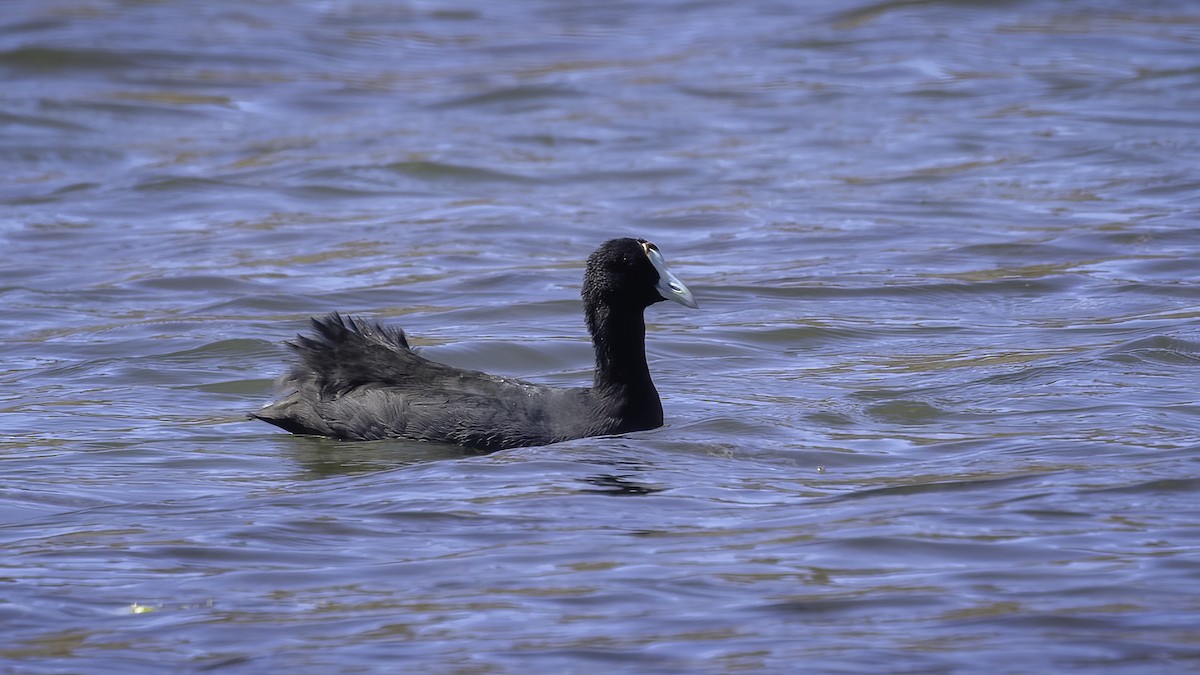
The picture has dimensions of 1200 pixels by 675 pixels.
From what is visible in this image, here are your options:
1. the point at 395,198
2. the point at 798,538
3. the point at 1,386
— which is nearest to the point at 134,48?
the point at 395,198

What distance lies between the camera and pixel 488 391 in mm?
8570

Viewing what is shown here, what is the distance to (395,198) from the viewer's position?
16.5 m

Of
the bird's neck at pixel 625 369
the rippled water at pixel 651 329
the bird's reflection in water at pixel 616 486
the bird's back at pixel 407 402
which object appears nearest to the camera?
the rippled water at pixel 651 329

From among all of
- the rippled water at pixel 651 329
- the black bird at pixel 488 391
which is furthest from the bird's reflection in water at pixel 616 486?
the black bird at pixel 488 391

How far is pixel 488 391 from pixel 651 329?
3383 millimetres

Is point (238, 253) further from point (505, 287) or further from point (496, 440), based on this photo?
point (496, 440)

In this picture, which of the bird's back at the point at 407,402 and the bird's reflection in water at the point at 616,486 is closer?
the bird's reflection in water at the point at 616,486

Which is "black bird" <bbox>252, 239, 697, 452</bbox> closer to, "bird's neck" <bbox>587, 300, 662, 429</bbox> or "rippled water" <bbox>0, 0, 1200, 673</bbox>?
"bird's neck" <bbox>587, 300, 662, 429</bbox>

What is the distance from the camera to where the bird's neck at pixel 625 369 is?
8625 mm

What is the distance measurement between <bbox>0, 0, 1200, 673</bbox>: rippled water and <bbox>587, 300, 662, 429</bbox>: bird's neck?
0.20 m

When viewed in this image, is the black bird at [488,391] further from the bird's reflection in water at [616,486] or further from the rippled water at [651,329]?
the bird's reflection in water at [616,486]

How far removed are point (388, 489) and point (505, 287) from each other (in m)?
5.36

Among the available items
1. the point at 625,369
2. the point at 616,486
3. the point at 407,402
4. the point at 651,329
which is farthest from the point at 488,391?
the point at 651,329

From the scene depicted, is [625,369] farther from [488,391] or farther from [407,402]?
[407,402]
